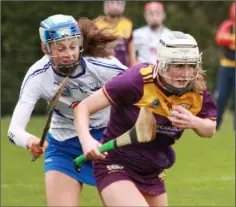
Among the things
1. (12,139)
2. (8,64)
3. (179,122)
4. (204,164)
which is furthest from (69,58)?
(8,64)

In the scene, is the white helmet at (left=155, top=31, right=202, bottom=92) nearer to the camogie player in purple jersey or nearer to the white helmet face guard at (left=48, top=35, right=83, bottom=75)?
the camogie player in purple jersey

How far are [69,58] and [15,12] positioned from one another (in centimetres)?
1412

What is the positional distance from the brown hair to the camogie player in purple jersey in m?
0.88

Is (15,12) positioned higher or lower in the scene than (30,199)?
lower

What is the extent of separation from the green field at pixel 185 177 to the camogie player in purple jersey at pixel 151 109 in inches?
124

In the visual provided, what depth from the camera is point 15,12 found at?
1936 cm

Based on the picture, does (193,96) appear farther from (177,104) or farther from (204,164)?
(204,164)

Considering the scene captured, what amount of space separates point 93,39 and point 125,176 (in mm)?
1332

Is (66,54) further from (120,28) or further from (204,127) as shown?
(120,28)

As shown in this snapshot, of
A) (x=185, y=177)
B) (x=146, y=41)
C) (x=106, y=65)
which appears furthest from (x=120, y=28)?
(x=106, y=65)

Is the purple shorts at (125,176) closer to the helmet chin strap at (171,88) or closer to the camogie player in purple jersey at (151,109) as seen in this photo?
the camogie player in purple jersey at (151,109)

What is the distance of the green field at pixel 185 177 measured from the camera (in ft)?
27.6

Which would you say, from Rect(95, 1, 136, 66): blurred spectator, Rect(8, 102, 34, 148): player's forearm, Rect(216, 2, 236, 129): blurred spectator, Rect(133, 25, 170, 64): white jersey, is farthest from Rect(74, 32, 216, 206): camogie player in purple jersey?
Rect(133, 25, 170, 64): white jersey

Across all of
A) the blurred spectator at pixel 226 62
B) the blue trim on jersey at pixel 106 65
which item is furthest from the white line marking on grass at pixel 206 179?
the blurred spectator at pixel 226 62
